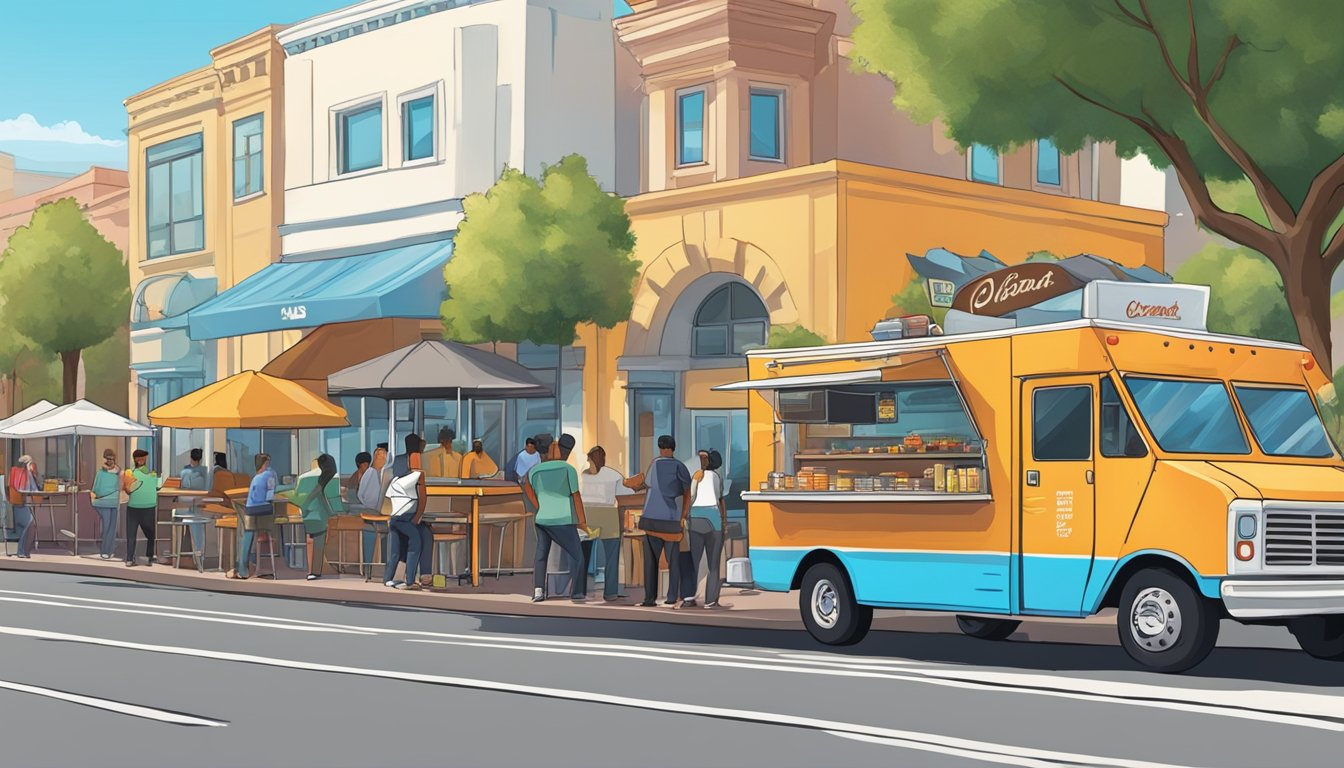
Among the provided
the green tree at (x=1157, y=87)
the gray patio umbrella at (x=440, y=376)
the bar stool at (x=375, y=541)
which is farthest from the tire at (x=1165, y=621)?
the bar stool at (x=375, y=541)

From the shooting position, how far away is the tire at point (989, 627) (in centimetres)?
1650

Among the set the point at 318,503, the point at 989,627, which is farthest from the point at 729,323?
the point at 989,627

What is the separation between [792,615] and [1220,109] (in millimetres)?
7281

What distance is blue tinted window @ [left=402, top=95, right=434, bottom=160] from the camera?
102 feet

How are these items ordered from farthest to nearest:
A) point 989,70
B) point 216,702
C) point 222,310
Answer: point 222,310, point 989,70, point 216,702

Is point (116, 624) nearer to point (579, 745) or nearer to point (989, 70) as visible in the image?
point (579, 745)

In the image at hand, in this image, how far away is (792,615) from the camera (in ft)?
60.0

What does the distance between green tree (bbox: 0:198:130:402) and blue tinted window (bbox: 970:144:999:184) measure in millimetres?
19786

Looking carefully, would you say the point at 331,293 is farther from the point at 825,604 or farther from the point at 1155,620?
the point at 1155,620

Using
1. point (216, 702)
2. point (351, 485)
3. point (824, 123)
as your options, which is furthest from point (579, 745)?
point (824, 123)

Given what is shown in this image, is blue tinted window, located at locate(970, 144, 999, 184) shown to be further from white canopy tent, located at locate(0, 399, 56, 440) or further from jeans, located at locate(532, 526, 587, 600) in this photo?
white canopy tent, located at locate(0, 399, 56, 440)

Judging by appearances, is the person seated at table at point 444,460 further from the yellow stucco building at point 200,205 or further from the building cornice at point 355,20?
the yellow stucco building at point 200,205

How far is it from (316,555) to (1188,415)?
44.7 feet

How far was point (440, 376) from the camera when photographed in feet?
74.9
